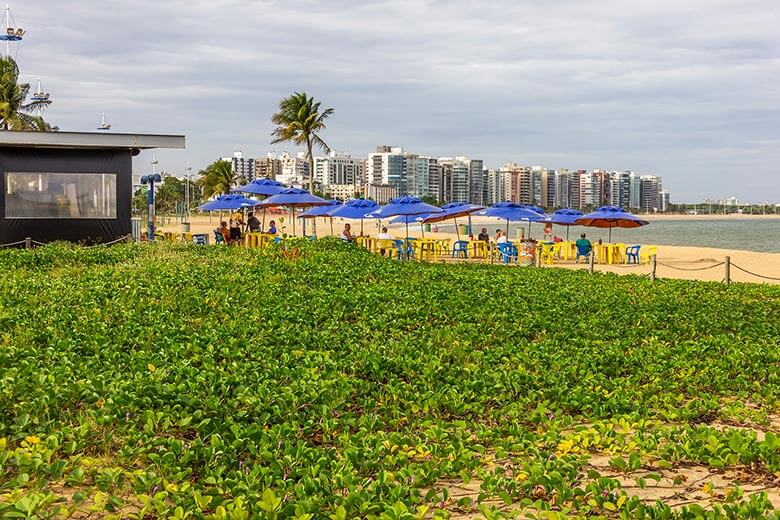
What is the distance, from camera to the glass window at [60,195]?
1958 centimetres

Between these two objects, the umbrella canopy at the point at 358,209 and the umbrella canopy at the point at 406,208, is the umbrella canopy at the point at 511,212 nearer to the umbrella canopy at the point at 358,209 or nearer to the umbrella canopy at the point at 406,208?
the umbrella canopy at the point at 406,208

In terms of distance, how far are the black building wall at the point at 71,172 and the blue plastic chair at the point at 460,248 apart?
Answer: 35.6 feet

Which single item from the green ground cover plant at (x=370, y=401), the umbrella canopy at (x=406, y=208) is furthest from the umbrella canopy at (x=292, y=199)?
the green ground cover plant at (x=370, y=401)

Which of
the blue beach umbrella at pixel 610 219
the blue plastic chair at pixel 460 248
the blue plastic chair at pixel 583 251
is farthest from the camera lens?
the blue beach umbrella at pixel 610 219

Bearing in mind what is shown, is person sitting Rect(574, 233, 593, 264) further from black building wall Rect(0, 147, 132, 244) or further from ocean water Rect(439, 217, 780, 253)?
ocean water Rect(439, 217, 780, 253)

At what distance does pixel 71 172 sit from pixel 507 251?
41.0ft

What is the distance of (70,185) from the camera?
788 inches

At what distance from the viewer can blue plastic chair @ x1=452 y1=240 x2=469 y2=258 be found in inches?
1037

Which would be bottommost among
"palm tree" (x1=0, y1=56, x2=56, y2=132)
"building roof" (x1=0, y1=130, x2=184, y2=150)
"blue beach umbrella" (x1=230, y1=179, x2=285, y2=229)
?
"blue beach umbrella" (x1=230, y1=179, x2=285, y2=229)

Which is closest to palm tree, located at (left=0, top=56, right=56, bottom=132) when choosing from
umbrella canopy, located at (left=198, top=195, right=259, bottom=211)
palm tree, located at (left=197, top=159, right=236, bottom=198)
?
umbrella canopy, located at (left=198, top=195, right=259, bottom=211)

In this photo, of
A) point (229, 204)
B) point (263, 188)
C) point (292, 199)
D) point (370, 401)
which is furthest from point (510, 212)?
point (370, 401)

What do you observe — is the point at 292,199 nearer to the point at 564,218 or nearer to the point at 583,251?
the point at 583,251

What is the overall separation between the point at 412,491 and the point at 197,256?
1169 cm

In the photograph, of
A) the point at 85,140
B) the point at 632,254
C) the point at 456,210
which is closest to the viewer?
the point at 85,140
